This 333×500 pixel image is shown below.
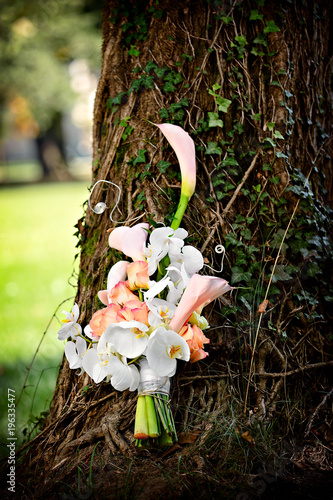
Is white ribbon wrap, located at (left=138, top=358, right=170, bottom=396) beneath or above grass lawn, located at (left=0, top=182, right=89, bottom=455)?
above

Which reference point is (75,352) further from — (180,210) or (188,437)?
(180,210)

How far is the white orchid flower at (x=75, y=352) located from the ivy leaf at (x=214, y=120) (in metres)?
1.13

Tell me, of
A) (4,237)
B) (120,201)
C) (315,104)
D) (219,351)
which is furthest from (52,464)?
(4,237)

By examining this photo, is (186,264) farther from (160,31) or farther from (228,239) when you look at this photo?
(160,31)

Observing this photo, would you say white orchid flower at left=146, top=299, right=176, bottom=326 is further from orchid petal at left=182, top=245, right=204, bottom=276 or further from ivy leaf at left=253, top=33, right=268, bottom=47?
ivy leaf at left=253, top=33, right=268, bottom=47

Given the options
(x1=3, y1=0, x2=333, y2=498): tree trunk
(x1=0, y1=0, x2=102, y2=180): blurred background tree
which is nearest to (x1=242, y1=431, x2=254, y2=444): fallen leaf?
(x1=3, y1=0, x2=333, y2=498): tree trunk

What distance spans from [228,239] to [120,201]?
539 mm

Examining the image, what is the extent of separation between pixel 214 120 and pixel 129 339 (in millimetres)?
1090

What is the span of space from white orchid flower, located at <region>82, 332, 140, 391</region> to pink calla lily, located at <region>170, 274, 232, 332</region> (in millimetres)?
230

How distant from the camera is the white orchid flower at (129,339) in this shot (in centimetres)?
172

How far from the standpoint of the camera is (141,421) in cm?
A: 175

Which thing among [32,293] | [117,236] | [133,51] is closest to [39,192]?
[32,293]

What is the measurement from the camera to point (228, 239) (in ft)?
7.04

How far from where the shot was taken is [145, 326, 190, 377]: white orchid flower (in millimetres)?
1691
